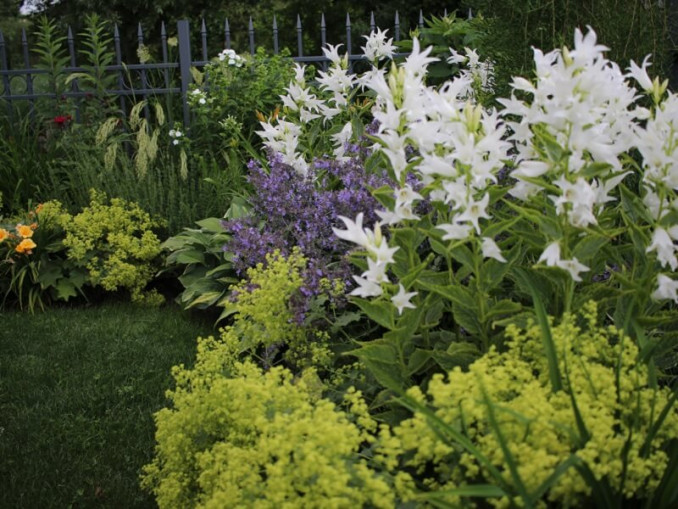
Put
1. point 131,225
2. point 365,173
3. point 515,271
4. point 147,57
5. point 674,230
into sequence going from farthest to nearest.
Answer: point 147,57 < point 131,225 < point 365,173 < point 515,271 < point 674,230

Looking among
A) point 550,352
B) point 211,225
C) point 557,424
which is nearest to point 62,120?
point 211,225

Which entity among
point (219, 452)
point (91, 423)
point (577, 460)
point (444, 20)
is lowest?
point (91, 423)

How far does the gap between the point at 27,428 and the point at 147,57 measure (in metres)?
4.47

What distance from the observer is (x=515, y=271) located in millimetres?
2316

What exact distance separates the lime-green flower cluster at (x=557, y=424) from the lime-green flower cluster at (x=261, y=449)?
124 mm

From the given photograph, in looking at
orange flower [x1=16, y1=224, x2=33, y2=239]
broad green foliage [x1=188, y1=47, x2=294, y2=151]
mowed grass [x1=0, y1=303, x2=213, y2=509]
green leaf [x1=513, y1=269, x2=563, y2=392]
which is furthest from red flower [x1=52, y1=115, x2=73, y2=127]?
green leaf [x1=513, y1=269, x2=563, y2=392]

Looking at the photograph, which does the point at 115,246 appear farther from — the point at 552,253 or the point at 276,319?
the point at 552,253

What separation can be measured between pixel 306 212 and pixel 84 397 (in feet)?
4.62

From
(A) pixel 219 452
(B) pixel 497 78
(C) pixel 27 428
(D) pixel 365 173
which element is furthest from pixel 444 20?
(A) pixel 219 452

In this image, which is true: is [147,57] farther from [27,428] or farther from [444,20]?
[27,428]

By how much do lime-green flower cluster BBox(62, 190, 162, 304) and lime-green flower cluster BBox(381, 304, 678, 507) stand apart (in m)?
3.51

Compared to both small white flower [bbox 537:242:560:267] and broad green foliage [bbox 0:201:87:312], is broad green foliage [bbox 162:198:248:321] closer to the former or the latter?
broad green foliage [bbox 0:201:87:312]

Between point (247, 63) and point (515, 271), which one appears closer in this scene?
point (515, 271)

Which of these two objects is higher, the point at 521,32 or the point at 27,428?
the point at 521,32
